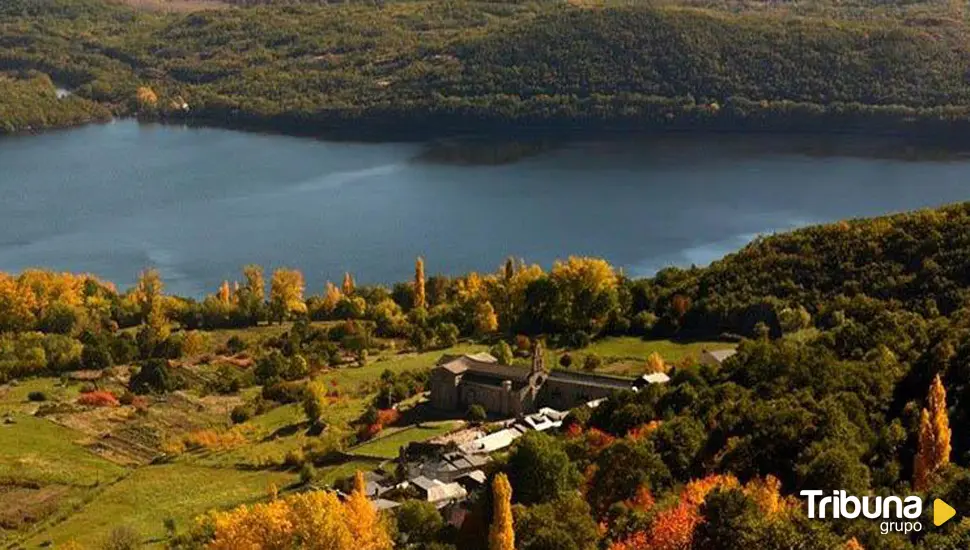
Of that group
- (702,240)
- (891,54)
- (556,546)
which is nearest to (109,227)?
(702,240)

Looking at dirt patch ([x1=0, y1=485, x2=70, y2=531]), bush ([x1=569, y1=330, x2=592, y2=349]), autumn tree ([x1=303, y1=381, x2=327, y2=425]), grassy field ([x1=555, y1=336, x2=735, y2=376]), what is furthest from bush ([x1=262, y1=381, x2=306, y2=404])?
bush ([x1=569, y1=330, x2=592, y2=349])

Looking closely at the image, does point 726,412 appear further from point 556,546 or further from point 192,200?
point 192,200

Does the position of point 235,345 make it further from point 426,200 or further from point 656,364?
point 426,200

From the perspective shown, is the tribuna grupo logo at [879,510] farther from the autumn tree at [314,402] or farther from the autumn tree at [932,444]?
the autumn tree at [314,402]

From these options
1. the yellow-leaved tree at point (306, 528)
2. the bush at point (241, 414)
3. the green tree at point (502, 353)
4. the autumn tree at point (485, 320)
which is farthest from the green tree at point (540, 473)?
the autumn tree at point (485, 320)

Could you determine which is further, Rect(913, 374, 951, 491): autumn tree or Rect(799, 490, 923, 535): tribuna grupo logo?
Rect(913, 374, 951, 491): autumn tree

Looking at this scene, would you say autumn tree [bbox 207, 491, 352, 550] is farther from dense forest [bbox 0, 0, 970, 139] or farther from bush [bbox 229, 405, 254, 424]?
dense forest [bbox 0, 0, 970, 139]
